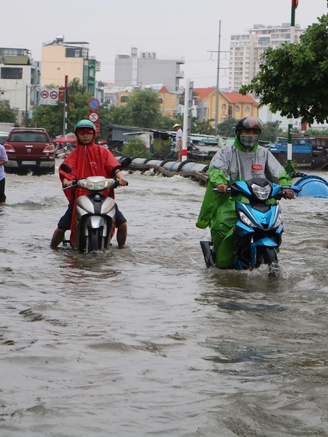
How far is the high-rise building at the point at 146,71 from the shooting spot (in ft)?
541

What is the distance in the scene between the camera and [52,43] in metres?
144

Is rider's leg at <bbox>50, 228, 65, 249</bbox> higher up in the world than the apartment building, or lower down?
lower down

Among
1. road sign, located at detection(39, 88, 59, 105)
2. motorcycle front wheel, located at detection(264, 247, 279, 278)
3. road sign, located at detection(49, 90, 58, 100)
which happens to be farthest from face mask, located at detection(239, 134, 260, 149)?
road sign, located at detection(49, 90, 58, 100)

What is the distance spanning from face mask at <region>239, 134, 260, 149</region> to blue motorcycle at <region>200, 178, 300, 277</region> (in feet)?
1.41

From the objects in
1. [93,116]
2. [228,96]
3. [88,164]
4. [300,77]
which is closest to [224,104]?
[228,96]

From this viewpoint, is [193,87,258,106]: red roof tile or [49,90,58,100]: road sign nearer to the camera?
[49,90,58,100]: road sign

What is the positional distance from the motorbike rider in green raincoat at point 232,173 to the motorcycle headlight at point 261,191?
309mm

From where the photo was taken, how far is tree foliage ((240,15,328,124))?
55.5 ft

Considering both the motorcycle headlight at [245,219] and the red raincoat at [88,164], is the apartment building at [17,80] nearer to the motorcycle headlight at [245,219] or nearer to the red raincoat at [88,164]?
the red raincoat at [88,164]

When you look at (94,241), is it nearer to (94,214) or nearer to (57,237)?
(94,214)

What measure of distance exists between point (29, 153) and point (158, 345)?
83.7 feet

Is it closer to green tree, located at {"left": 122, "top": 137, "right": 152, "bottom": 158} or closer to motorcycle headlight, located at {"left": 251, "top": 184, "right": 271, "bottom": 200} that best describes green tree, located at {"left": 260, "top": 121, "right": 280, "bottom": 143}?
green tree, located at {"left": 122, "top": 137, "right": 152, "bottom": 158}

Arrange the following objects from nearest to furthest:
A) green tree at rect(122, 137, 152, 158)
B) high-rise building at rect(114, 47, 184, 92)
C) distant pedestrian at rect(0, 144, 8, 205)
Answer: distant pedestrian at rect(0, 144, 8, 205) < green tree at rect(122, 137, 152, 158) < high-rise building at rect(114, 47, 184, 92)

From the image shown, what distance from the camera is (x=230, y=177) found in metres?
8.94
